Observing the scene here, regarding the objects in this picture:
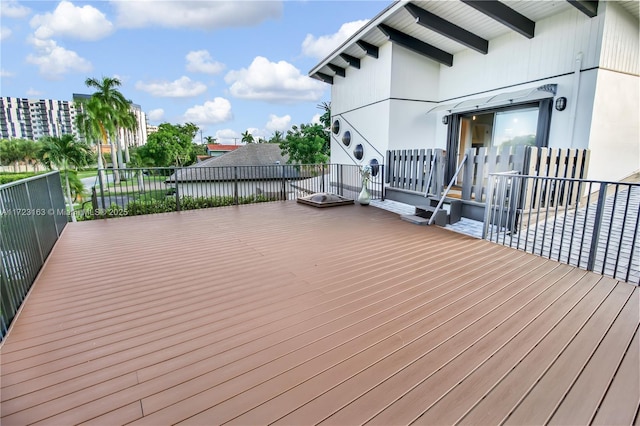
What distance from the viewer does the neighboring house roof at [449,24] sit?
5.77 meters

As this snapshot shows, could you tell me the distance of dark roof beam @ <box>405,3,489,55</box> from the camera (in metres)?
6.59

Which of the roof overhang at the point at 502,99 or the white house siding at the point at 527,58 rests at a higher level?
the white house siding at the point at 527,58

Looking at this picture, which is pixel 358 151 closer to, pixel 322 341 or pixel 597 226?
pixel 597 226

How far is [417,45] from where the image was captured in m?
8.06

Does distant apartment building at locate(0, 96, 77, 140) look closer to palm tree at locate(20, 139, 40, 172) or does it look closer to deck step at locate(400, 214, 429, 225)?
palm tree at locate(20, 139, 40, 172)

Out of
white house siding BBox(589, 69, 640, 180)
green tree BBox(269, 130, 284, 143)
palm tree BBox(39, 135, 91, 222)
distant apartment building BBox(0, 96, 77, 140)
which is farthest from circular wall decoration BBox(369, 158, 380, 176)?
distant apartment building BBox(0, 96, 77, 140)

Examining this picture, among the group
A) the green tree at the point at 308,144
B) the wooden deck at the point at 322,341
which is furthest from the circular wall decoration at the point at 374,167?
the green tree at the point at 308,144

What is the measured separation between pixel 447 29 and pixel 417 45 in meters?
1.21

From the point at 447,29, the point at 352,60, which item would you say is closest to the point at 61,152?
the point at 352,60

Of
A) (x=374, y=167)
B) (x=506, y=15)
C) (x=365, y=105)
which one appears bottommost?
(x=374, y=167)

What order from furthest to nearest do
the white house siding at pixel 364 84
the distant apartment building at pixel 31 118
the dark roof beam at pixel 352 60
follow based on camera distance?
the distant apartment building at pixel 31 118 < the dark roof beam at pixel 352 60 < the white house siding at pixel 364 84

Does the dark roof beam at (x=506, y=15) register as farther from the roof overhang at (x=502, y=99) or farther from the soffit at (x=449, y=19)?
the roof overhang at (x=502, y=99)

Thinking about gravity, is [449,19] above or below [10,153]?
above

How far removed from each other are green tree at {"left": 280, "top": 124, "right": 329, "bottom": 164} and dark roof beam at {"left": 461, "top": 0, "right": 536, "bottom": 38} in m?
9.73
